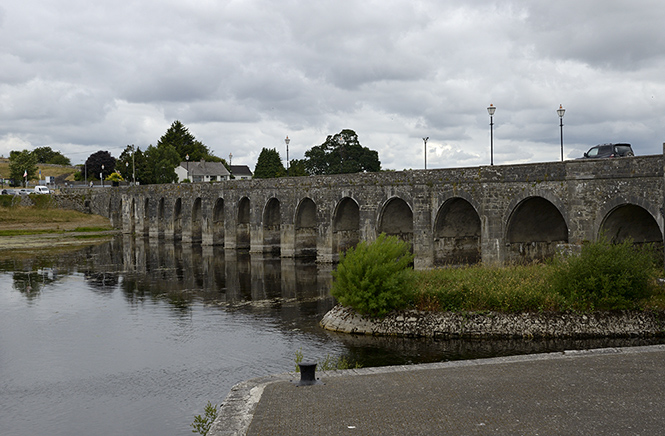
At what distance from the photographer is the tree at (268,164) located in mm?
107500

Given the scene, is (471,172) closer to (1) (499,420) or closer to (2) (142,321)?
(2) (142,321)

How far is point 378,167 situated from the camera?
322ft

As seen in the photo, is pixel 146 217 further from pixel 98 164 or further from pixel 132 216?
pixel 98 164

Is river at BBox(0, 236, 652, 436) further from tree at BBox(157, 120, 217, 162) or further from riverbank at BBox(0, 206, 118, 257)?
tree at BBox(157, 120, 217, 162)

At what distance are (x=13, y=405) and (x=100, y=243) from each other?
54739 mm

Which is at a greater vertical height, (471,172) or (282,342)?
(471,172)

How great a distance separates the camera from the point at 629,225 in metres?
28.9

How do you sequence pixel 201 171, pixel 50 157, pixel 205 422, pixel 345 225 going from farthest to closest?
1. pixel 50 157
2. pixel 201 171
3. pixel 345 225
4. pixel 205 422

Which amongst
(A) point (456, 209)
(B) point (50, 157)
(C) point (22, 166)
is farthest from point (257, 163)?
(B) point (50, 157)

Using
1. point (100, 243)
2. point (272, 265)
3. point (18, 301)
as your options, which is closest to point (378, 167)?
point (100, 243)

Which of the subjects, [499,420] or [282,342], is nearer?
[499,420]

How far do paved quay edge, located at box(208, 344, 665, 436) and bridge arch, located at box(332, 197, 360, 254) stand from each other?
2964 centimetres

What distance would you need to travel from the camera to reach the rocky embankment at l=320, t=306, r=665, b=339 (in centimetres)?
2245

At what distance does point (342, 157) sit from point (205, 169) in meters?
39.7
